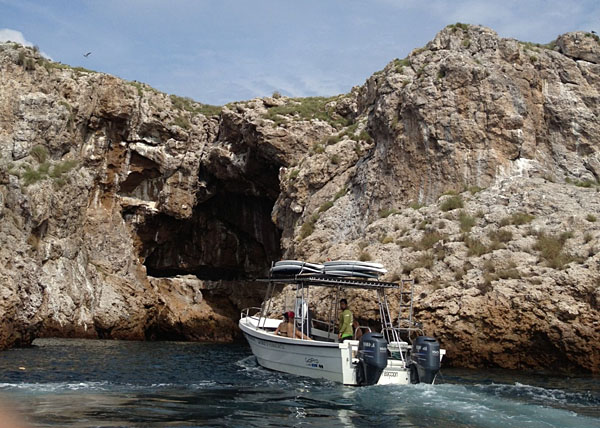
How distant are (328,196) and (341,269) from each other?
61.3 ft

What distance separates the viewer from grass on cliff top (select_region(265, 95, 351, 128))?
43656 millimetres

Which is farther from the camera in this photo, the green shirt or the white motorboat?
the green shirt

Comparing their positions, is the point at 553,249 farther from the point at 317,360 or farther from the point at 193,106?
the point at 193,106

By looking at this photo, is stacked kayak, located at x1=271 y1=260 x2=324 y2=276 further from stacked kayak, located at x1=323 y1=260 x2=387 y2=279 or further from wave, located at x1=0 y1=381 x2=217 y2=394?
wave, located at x1=0 y1=381 x2=217 y2=394

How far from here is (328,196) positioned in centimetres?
3722

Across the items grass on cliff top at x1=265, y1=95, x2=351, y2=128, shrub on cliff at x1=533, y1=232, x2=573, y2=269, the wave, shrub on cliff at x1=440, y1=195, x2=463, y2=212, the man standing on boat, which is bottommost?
the wave

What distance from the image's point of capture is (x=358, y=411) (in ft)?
42.1

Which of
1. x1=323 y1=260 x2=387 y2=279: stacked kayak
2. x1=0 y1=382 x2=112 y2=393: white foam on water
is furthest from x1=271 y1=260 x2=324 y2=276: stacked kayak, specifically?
x1=0 y1=382 x2=112 y2=393: white foam on water

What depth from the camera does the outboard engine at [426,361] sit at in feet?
51.8

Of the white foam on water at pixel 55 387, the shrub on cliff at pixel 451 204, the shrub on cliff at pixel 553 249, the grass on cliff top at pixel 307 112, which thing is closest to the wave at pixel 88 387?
the white foam on water at pixel 55 387

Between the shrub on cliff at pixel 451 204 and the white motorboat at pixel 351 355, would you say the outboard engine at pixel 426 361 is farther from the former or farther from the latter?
the shrub on cliff at pixel 451 204

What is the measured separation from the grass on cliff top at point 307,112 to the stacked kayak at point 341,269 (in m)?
24.7

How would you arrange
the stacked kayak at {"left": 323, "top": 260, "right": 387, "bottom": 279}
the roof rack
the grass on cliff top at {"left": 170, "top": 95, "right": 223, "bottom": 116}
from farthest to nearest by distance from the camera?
1. the grass on cliff top at {"left": 170, "top": 95, "right": 223, "bottom": 116}
2. the roof rack
3. the stacked kayak at {"left": 323, "top": 260, "right": 387, "bottom": 279}

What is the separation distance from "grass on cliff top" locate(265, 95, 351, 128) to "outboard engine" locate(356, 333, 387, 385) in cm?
2875
